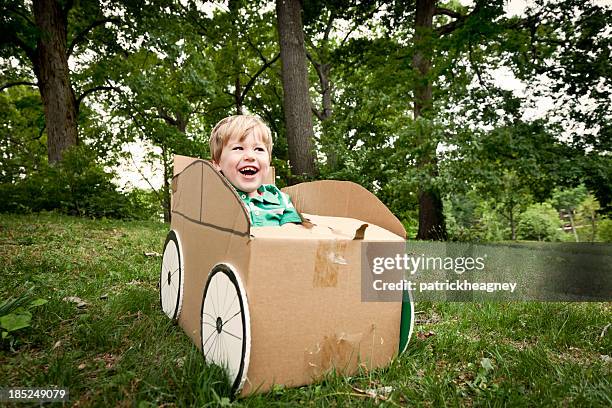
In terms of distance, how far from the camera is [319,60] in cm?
1054

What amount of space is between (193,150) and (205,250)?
8012 mm

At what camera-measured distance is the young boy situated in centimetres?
165

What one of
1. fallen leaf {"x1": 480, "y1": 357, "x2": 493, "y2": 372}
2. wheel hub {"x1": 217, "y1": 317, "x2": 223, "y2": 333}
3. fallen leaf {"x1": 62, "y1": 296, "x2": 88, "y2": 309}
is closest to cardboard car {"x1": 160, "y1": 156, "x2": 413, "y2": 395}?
wheel hub {"x1": 217, "y1": 317, "x2": 223, "y2": 333}

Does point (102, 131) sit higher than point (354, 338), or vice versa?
point (102, 131)

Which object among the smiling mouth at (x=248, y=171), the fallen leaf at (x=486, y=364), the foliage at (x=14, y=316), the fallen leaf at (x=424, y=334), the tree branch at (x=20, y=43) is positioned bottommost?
the fallen leaf at (x=424, y=334)

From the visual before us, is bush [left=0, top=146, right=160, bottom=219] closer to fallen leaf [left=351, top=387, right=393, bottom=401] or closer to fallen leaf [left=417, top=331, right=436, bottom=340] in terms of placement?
fallen leaf [left=417, top=331, right=436, bottom=340]

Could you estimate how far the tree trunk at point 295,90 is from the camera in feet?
17.9

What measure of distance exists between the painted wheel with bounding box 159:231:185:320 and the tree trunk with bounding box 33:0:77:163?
22.2 ft

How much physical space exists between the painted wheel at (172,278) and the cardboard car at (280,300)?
176 millimetres

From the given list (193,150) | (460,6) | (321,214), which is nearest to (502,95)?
(460,6)

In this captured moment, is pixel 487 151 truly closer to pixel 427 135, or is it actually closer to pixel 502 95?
pixel 427 135

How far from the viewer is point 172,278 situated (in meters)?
1.85

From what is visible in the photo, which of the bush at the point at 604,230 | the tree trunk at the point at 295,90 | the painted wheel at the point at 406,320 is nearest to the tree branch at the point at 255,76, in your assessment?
the tree trunk at the point at 295,90

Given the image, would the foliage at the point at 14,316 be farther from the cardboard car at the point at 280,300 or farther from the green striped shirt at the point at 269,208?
the green striped shirt at the point at 269,208
